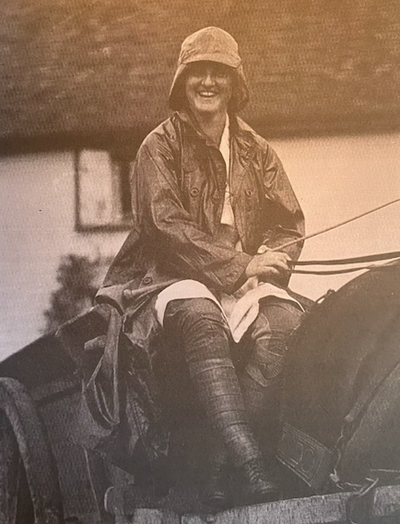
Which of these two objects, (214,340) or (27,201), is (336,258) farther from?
(27,201)

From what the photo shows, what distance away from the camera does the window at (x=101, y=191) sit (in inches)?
145

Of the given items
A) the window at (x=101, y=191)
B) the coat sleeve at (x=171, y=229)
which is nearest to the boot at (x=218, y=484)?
the coat sleeve at (x=171, y=229)

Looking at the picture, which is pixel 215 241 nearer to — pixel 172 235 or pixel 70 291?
pixel 172 235

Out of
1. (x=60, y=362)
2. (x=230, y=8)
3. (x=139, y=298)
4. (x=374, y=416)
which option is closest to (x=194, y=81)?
(x=230, y=8)

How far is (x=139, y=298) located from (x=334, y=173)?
1207mm

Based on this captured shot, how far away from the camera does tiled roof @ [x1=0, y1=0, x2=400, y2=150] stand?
3.78 metres

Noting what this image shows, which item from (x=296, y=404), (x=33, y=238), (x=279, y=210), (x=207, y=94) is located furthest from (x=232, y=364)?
(x=207, y=94)

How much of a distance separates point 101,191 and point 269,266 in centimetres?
96

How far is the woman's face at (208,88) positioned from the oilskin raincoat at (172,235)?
0.17ft

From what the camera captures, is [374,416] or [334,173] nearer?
[374,416]

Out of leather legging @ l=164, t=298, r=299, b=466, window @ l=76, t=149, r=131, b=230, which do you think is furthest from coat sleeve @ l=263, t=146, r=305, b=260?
window @ l=76, t=149, r=131, b=230

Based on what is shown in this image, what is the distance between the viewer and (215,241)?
3.70m

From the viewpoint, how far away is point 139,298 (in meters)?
3.68

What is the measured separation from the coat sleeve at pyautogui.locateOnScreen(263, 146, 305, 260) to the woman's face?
368 millimetres
